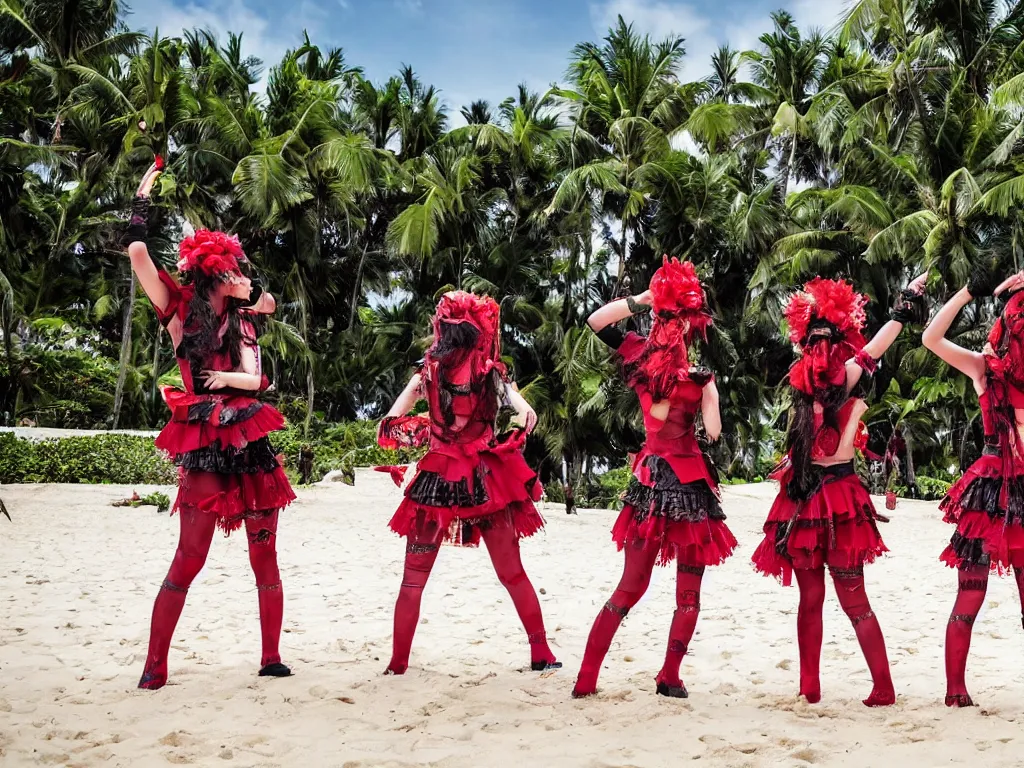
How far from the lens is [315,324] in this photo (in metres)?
24.2

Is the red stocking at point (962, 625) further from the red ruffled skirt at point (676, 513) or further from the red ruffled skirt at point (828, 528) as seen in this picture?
the red ruffled skirt at point (676, 513)

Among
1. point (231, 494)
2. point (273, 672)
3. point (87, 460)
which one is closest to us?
point (231, 494)

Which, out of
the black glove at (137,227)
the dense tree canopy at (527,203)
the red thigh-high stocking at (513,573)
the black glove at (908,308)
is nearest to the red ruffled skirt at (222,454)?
the black glove at (137,227)

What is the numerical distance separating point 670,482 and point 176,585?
2185 millimetres

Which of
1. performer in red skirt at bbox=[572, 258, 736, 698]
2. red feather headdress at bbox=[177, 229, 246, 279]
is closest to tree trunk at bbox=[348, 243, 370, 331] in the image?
red feather headdress at bbox=[177, 229, 246, 279]

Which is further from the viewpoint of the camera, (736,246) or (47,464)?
(736,246)

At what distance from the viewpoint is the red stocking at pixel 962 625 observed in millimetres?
3871

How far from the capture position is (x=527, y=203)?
2219 cm

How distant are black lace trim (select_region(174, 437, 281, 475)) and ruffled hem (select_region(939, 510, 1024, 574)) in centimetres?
298

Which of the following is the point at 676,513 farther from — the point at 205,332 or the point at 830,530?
the point at 205,332

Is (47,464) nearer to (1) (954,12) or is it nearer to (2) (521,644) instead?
(2) (521,644)

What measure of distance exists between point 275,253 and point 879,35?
15585 millimetres

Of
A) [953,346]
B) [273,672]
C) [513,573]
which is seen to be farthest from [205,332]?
[953,346]

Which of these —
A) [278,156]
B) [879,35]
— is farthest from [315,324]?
[879,35]
